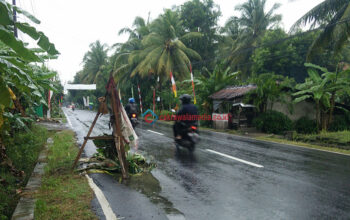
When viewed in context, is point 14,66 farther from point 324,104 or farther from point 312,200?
point 324,104

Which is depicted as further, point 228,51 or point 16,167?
point 228,51

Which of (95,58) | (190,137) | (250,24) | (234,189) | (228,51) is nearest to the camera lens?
(234,189)

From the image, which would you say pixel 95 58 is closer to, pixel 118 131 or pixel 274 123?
pixel 274 123

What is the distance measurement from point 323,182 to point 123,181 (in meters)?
4.21

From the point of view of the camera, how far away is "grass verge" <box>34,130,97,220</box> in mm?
4051

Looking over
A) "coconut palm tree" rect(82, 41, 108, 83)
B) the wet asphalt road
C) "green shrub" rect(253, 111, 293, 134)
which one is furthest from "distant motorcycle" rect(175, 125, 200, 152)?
"coconut palm tree" rect(82, 41, 108, 83)

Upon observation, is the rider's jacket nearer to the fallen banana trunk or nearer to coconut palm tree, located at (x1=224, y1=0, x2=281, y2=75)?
the fallen banana trunk

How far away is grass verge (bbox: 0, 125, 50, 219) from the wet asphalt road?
4.97ft

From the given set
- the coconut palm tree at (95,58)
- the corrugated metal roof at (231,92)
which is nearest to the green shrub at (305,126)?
the corrugated metal roof at (231,92)

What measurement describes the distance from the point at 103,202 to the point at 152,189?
1103mm

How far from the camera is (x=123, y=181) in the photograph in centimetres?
597

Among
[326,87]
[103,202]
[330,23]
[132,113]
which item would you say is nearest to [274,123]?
[326,87]

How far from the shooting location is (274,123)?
647 inches

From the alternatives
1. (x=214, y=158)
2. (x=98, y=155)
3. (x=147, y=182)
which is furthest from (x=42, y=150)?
(x=214, y=158)
